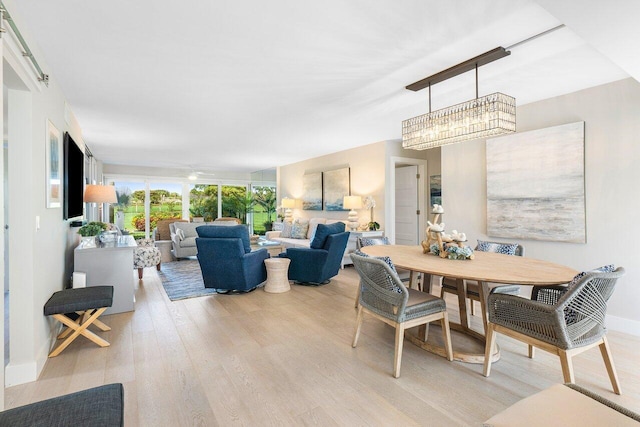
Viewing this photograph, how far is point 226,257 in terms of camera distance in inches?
160

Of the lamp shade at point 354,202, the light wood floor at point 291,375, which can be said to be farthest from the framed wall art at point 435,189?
the light wood floor at point 291,375

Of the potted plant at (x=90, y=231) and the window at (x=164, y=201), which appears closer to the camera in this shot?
the potted plant at (x=90, y=231)

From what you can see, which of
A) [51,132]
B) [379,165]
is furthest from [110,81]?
[379,165]

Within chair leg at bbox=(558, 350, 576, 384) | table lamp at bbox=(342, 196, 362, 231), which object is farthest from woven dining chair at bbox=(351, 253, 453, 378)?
table lamp at bbox=(342, 196, 362, 231)

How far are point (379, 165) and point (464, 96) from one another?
2.48 meters

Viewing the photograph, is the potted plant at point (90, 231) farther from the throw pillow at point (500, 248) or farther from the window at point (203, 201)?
the window at point (203, 201)

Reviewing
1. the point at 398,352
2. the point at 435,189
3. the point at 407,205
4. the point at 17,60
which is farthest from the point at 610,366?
the point at 407,205

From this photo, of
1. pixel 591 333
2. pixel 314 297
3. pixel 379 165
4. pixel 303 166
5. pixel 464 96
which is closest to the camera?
pixel 591 333

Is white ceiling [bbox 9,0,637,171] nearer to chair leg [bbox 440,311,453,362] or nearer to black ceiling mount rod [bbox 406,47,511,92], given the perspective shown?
black ceiling mount rod [bbox 406,47,511,92]

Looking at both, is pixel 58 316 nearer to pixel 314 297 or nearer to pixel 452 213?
pixel 314 297

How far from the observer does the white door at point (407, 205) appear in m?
6.36

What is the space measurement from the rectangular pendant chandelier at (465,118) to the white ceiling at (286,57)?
0.12m

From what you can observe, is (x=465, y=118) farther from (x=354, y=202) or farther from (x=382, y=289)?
(x=354, y=202)

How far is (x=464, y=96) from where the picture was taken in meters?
3.47
